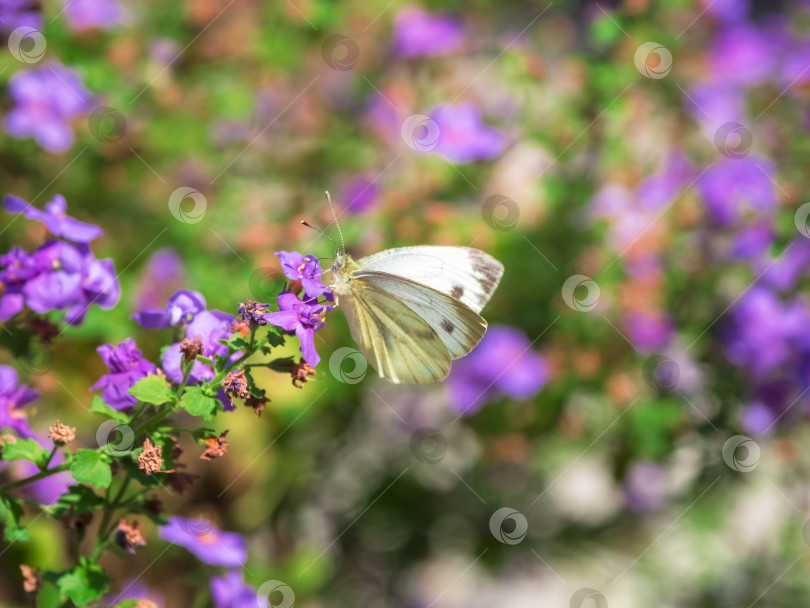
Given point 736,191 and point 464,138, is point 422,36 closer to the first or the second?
point 464,138

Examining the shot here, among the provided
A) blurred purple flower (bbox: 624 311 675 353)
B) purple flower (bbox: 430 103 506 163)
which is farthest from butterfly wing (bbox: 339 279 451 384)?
blurred purple flower (bbox: 624 311 675 353)

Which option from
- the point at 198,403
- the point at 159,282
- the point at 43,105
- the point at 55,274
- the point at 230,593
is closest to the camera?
the point at 198,403

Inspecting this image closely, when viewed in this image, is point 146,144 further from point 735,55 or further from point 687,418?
point 735,55

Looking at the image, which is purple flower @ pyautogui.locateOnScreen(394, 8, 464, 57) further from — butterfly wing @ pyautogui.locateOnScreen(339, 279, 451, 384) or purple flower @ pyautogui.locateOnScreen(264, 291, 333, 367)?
purple flower @ pyautogui.locateOnScreen(264, 291, 333, 367)

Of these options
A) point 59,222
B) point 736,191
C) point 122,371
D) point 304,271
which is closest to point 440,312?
point 304,271

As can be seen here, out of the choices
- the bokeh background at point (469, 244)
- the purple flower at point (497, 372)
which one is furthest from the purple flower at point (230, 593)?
the purple flower at point (497, 372)

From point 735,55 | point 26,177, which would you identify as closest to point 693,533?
point 735,55

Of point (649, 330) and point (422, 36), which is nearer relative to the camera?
point (649, 330)

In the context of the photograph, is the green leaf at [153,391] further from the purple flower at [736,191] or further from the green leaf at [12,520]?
the purple flower at [736,191]
